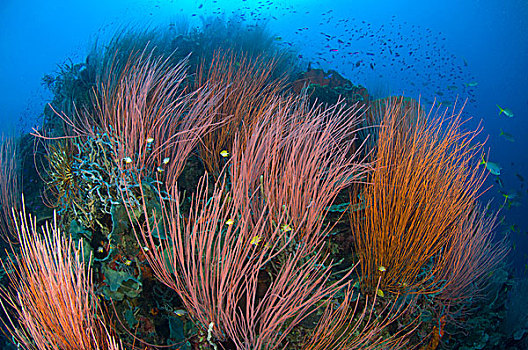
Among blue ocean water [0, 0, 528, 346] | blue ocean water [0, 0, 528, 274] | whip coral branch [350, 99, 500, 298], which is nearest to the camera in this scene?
whip coral branch [350, 99, 500, 298]

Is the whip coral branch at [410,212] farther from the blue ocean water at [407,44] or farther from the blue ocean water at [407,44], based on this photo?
the blue ocean water at [407,44]

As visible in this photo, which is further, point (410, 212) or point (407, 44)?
point (407, 44)

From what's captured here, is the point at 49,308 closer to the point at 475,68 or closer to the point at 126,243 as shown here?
the point at 126,243

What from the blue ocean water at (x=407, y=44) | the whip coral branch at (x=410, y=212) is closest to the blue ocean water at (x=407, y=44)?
the blue ocean water at (x=407, y=44)

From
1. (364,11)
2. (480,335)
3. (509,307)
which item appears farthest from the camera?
(364,11)

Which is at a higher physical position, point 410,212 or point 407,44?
point 407,44

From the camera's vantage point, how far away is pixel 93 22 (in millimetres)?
54438

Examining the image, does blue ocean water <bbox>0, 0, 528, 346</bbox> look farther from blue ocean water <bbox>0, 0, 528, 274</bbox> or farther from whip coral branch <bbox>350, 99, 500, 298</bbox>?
whip coral branch <bbox>350, 99, 500, 298</bbox>

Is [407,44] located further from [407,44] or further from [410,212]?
[410,212]

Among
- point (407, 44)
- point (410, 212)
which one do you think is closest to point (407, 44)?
point (407, 44)

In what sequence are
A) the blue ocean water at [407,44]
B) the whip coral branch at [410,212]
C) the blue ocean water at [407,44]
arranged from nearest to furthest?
the whip coral branch at [410,212] → the blue ocean water at [407,44] → the blue ocean water at [407,44]

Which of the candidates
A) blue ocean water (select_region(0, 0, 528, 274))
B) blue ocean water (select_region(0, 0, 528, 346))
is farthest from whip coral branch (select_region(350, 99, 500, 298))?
blue ocean water (select_region(0, 0, 528, 274))

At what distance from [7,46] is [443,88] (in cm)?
7643

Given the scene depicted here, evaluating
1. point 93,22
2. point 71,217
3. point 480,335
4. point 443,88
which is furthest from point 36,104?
point 443,88
